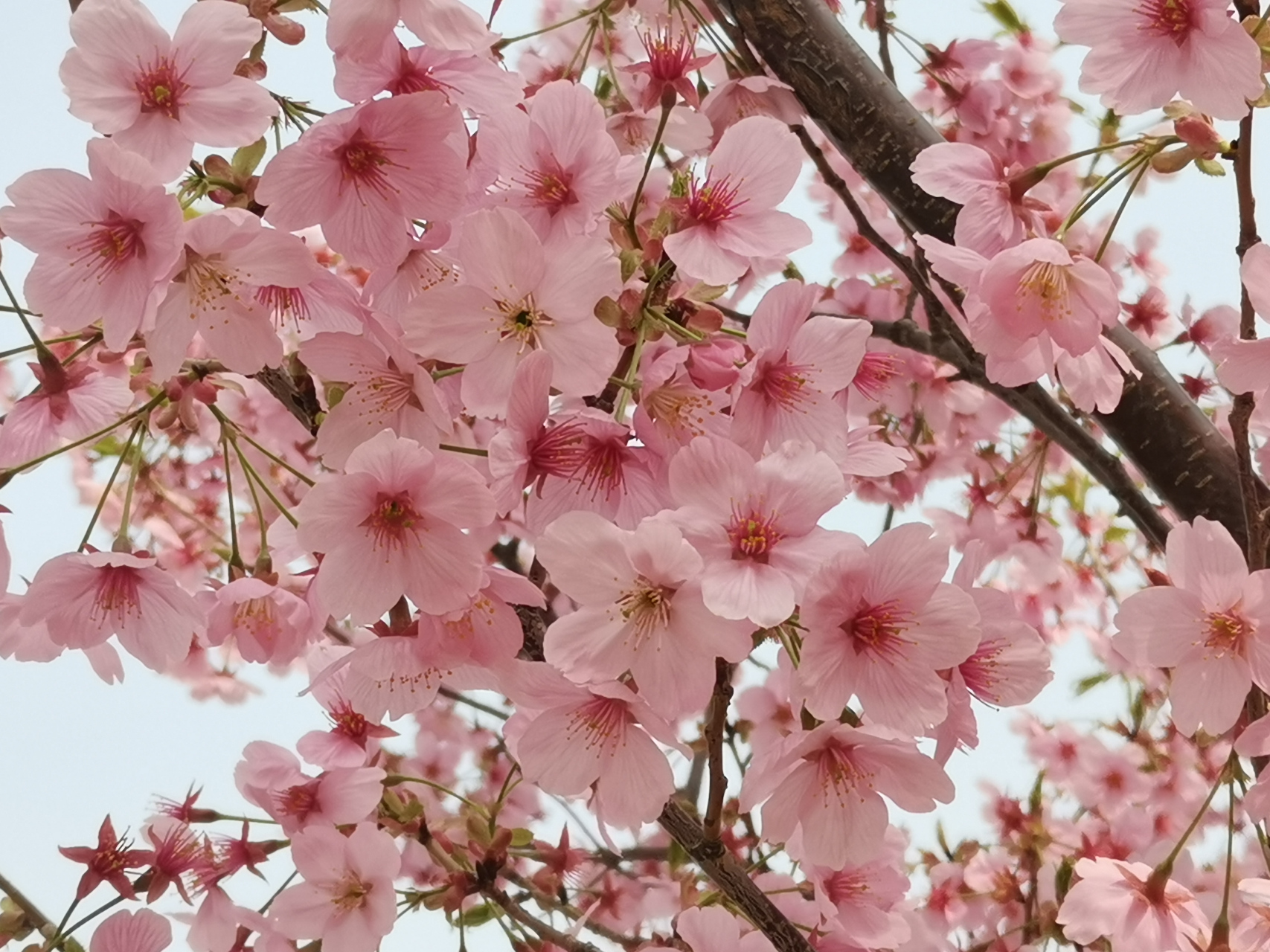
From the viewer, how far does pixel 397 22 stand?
2.47 ft

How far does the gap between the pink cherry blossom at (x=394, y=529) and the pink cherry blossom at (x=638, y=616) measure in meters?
0.08

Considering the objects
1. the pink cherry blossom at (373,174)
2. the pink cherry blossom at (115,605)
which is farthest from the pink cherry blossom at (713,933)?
the pink cherry blossom at (373,174)

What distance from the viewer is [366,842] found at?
3.47 feet

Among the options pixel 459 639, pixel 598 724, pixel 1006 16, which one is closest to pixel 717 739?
pixel 598 724

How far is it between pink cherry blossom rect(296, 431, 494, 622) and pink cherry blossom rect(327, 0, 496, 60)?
27cm

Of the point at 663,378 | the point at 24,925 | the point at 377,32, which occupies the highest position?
the point at 377,32

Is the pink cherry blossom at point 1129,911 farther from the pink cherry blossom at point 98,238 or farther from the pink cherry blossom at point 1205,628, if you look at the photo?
the pink cherry blossom at point 98,238

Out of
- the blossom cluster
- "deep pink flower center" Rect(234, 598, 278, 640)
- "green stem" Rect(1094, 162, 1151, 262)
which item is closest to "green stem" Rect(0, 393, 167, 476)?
the blossom cluster

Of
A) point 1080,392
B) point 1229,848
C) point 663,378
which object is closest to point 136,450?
point 663,378

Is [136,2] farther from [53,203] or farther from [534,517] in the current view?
[534,517]

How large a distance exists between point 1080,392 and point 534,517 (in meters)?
0.51

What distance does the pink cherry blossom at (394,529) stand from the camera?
2.38ft

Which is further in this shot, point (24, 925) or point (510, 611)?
point (24, 925)

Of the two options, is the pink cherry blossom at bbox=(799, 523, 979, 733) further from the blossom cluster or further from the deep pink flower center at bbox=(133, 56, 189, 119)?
the deep pink flower center at bbox=(133, 56, 189, 119)
